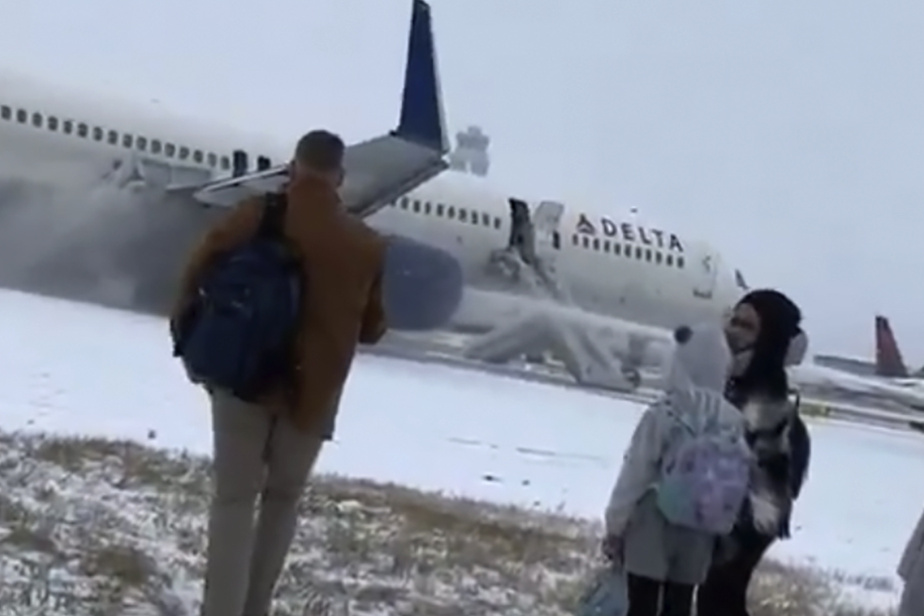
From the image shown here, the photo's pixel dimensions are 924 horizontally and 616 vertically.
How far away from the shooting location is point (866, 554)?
11.1m

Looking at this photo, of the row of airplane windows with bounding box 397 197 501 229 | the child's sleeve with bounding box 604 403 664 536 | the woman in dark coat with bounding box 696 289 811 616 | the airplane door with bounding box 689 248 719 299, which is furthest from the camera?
the airplane door with bounding box 689 248 719 299

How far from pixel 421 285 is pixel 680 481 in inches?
900

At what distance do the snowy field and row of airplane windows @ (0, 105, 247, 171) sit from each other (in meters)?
4.37

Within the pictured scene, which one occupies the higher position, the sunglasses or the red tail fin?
the red tail fin

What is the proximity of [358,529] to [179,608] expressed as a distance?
2.13 meters

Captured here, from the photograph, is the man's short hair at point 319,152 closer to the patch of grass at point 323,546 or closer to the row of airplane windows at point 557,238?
the patch of grass at point 323,546

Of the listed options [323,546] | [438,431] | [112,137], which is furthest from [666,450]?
[112,137]

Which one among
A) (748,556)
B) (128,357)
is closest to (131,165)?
(128,357)

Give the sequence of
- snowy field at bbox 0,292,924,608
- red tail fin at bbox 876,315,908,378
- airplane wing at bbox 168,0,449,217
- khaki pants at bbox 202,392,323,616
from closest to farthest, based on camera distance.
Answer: khaki pants at bbox 202,392,323,616, snowy field at bbox 0,292,924,608, airplane wing at bbox 168,0,449,217, red tail fin at bbox 876,315,908,378

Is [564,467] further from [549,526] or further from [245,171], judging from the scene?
A: [245,171]

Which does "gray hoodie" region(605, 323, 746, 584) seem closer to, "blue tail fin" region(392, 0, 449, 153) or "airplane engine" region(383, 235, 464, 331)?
"airplane engine" region(383, 235, 464, 331)

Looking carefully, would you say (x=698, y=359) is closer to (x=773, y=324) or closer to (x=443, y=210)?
(x=773, y=324)

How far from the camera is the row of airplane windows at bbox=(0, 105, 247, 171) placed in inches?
985

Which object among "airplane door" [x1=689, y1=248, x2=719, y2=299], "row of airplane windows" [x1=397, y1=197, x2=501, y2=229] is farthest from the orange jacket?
"airplane door" [x1=689, y1=248, x2=719, y2=299]
